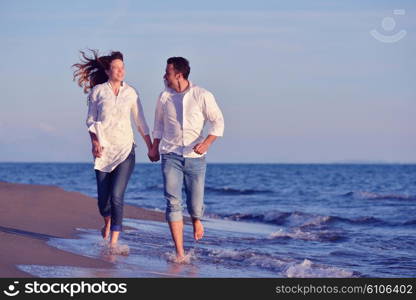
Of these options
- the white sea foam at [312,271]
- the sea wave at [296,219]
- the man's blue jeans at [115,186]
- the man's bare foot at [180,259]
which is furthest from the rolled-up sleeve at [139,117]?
the sea wave at [296,219]

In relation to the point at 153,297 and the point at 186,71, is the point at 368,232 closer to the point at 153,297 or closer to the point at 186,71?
the point at 186,71

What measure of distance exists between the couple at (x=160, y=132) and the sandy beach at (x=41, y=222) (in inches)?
34.1

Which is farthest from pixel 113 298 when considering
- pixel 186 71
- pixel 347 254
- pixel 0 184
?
pixel 0 184

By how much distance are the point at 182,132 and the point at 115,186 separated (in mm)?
1032

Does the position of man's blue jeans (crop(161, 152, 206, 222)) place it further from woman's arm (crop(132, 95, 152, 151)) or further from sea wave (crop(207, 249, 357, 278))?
sea wave (crop(207, 249, 357, 278))

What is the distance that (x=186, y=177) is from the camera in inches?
304

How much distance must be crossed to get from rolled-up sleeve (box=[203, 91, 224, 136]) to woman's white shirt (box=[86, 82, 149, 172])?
0.80m

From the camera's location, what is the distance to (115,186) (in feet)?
26.5

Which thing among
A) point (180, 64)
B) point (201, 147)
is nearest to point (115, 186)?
point (201, 147)

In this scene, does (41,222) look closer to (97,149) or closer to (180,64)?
(97,149)

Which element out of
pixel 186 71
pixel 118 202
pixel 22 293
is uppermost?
pixel 186 71

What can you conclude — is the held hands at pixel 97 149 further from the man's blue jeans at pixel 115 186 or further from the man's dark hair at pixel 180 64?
the man's dark hair at pixel 180 64

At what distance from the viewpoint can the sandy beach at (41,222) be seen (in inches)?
283

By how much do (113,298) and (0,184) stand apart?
1110 cm
